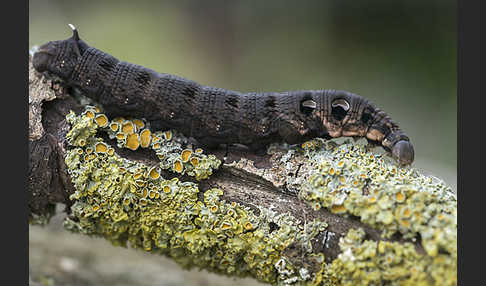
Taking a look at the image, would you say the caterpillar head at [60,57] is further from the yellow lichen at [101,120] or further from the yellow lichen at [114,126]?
the yellow lichen at [114,126]

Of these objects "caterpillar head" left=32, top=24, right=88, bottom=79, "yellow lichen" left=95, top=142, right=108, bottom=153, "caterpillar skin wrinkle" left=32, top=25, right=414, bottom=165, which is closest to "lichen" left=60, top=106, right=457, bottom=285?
"yellow lichen" left=95, top=142, right=108, bottom=153

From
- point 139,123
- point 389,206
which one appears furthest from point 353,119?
point 139,123

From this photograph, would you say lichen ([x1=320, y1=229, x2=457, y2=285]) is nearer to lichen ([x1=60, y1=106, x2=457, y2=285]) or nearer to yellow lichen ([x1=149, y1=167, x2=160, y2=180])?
lichen ([x1=60, y1=106, x2=457, y2=285])

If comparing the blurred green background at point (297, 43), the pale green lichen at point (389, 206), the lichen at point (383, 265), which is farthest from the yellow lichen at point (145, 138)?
the blurred green background at point (297, 43)

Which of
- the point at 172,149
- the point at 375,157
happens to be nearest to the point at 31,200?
the point at 172,149

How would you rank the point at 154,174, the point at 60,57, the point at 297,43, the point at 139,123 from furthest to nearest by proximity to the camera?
the point at 297,43, the point at 60,57, the point at 139,123, the point at 154,174

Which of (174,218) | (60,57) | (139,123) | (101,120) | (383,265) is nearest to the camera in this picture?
(383,265)

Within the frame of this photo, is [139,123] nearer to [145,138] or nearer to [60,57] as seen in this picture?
[145,138]
